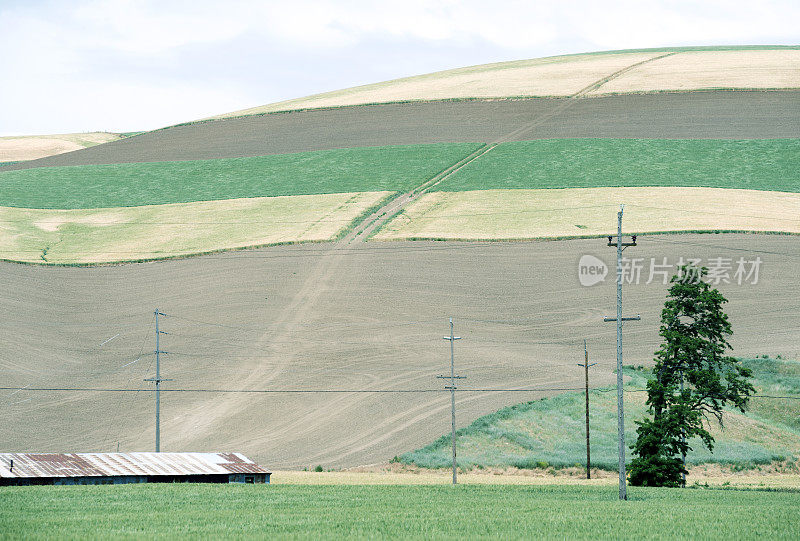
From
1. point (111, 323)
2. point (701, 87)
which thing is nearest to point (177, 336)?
point (111, 323)

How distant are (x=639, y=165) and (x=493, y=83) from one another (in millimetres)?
47129

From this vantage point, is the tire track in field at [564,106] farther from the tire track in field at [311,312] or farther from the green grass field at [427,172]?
the green grass field at [427,172]

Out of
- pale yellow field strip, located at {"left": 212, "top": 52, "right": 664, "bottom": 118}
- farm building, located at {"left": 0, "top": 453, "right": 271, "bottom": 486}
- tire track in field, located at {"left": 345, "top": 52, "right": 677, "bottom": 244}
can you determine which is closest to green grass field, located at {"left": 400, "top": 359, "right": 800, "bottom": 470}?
farm building, located at {"left": 0, "top": 453, "right": 271, "bottom": 486}

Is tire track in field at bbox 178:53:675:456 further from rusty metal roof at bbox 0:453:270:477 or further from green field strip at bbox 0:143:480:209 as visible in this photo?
rusty metal roof at bbox 0:453:270:477

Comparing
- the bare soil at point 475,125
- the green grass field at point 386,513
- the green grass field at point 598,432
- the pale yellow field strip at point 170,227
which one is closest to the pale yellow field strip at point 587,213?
the pale yellow field strip at point 170,227

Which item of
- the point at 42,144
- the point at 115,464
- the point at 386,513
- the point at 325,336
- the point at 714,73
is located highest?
the point at 714,73

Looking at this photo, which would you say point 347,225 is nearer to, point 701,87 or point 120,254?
point 120,254

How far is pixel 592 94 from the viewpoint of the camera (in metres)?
121

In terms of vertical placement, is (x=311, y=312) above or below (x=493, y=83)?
below

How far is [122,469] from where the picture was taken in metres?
45.1

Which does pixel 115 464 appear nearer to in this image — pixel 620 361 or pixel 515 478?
pixel 515 478

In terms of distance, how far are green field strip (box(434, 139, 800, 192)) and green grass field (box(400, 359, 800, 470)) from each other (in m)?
31.5

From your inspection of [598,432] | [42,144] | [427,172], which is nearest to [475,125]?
[427,172]

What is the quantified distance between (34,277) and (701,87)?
82443 millimetres
